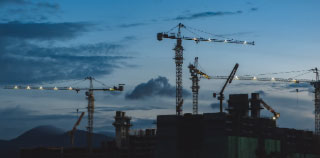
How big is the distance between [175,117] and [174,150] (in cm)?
1562

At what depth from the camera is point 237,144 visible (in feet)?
602

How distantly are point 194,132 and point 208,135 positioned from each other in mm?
7416

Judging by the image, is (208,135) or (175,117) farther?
(175,117)

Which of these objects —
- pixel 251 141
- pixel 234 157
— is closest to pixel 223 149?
pixel 234 157

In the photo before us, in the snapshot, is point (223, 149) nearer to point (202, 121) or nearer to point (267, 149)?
point (202, 121)

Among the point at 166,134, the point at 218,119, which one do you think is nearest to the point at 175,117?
the point at 166,134

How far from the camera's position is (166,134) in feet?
642

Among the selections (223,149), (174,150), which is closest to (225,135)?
(223,149)

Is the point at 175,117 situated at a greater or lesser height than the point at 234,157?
greater

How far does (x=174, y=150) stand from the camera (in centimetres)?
18962

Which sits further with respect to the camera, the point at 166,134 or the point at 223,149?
the point at 166,134

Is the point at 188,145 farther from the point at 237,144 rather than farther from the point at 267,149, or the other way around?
the point at 267,149

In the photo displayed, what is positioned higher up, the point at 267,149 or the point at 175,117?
the point at 175,117

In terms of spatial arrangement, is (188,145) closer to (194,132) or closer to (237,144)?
(194,132)
